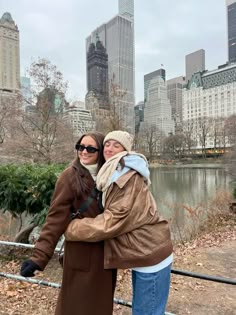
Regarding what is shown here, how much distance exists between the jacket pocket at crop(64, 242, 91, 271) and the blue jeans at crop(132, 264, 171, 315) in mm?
266

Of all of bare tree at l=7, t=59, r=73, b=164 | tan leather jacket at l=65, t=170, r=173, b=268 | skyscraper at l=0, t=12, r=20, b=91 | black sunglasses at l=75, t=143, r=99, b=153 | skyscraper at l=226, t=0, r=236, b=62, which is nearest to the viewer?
tan leather jacket at l=65, t=170, r=173, b=268

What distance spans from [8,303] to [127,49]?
38.7 meters

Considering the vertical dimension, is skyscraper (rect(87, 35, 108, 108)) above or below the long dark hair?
above

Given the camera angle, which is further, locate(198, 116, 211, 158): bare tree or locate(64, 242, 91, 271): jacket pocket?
locate(198, 116, 211, 158): bare tree

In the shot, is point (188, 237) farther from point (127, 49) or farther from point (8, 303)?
point (127, 49)

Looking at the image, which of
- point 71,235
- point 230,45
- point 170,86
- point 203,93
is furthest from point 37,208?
point 230,45

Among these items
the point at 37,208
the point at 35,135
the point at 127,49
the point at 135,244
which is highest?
the point at 127,49

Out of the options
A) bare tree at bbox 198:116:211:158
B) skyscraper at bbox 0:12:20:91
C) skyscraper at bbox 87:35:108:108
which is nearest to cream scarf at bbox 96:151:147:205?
skyscraper at bbox 87:35:108:108

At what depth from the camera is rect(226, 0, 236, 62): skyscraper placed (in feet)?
457

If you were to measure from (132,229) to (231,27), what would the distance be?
560 ft

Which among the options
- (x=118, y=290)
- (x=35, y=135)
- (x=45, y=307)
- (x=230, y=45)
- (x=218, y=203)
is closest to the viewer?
(x=45, y=307)

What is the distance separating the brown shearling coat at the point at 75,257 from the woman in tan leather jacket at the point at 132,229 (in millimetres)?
57

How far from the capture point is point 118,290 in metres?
3.49

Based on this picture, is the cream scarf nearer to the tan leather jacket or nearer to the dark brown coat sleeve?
the tan leather jacket
